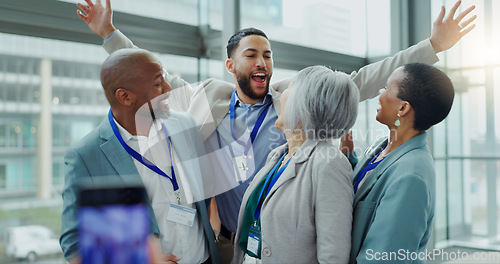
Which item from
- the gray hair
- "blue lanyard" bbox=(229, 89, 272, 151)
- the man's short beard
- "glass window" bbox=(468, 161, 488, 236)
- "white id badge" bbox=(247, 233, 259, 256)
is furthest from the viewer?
"glass window" bbox=(468, 161, 488, 236)

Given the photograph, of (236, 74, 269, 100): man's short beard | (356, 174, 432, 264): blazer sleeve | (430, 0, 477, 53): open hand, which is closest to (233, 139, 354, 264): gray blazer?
(356, 174, 432, 264): blazer sleeve

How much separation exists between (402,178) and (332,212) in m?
0.28

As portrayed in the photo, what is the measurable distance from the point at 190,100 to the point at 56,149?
1.16 metres

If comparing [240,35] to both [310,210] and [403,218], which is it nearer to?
[310,210]

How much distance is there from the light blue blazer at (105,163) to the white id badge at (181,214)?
81 millimetres

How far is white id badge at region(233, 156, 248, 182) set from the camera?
228 cm

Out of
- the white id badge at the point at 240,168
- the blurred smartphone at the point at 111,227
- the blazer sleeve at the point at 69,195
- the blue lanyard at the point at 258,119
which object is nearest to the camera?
→ the blurred smartphone at the point at 111,227

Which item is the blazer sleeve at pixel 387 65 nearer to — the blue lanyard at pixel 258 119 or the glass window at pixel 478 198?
the blue lanyard at pixel 258 119

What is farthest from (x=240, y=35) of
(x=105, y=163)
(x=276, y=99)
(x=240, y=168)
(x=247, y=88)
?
(x=105, y=163)

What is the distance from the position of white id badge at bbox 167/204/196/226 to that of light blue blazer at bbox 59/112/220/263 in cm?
8

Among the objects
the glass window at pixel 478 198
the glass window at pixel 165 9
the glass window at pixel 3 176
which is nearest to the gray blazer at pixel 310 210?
the glass window at pixel 3 176

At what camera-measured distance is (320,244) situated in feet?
5.11

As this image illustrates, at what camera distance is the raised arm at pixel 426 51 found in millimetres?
2166

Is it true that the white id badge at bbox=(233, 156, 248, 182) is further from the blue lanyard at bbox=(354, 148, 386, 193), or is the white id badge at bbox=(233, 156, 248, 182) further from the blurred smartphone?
the blurred smartphone
